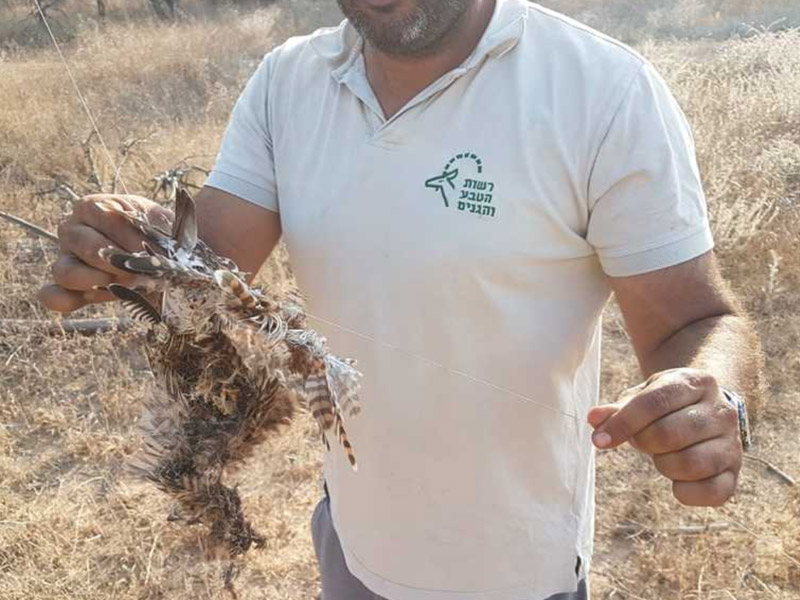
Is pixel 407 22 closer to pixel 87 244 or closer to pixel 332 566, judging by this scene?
pixel 87 244

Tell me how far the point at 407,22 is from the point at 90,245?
0.79 m

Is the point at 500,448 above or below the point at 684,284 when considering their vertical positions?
below

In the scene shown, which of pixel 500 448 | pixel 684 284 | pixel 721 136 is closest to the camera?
pixel 684 284

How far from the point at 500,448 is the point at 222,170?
37.2 inches

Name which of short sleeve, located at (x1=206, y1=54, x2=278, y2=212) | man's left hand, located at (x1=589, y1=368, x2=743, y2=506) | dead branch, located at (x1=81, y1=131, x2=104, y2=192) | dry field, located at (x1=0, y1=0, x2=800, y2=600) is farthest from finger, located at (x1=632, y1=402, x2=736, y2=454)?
dead branch, located at (x1=81, y1=131, x2=104, y2=192)

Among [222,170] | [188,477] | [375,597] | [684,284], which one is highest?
[222,170]

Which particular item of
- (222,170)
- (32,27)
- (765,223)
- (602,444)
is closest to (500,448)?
(602,444)

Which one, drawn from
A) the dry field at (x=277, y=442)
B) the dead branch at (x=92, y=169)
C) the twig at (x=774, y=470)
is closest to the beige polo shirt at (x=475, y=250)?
the dry field at (x=277, y=442)

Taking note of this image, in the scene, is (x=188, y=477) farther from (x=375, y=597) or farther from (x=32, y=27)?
(x=32, y=27)

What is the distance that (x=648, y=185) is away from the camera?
144 centimetres

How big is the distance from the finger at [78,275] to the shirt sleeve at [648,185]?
3.22 feet

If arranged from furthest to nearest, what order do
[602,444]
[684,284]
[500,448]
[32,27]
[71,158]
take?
[32,27]
[71,158]
[500,448]
[684,284]
[602,444]

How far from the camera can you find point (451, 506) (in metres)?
1.77

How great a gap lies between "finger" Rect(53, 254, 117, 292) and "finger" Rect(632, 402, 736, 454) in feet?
3.34
